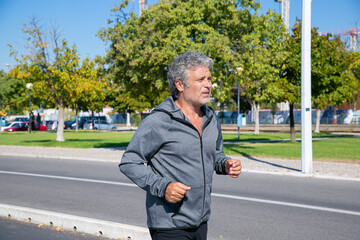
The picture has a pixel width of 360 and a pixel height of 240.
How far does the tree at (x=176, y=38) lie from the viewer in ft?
51.7

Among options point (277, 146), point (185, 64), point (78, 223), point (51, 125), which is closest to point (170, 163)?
point (185, 64)

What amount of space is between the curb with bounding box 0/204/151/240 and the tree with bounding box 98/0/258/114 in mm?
10403

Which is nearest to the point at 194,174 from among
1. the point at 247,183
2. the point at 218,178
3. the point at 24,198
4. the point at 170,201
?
the point at 170,201

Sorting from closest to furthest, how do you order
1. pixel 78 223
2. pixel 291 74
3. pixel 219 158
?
pixel 219 158, pixel 78 223, pixel 291 74

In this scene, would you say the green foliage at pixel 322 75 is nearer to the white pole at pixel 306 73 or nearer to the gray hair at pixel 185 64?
the white pole at pixel 306 73

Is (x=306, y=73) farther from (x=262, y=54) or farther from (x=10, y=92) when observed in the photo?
(x=10, y=92)

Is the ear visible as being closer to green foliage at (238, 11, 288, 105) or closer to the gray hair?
the gray hair

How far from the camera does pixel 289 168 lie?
12.0 m

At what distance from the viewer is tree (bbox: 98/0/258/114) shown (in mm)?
15758

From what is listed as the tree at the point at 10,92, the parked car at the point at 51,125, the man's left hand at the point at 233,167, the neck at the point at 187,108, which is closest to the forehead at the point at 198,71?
the neck at the point at 187,108

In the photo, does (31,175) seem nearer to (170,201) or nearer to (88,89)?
(170,201)

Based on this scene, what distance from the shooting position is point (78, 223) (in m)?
5.50

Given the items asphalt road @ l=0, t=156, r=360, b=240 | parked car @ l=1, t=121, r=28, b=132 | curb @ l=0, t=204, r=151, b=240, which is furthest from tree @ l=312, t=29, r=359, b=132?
parked car @ l=1, t=121, r=28, b=132

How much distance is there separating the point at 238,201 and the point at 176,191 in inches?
220
